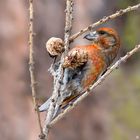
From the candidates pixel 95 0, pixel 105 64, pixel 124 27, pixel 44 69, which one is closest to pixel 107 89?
pixel 124 27

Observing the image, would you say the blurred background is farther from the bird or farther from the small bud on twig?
the small bud on twig

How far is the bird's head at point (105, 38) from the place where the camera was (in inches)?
67.1

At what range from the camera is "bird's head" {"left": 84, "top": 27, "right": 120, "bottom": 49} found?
67.1 inches

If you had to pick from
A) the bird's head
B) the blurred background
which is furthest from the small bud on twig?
the blurred background

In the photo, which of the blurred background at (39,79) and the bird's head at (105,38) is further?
the blurred background at (39,79)

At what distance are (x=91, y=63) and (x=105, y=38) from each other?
0.23 feet

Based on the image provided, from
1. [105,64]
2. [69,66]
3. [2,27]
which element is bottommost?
[2,27]

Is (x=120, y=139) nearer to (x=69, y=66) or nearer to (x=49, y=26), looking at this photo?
(x=49, y=26)

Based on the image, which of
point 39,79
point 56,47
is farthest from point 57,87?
point 39,79

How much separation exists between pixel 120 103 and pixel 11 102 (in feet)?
5.27

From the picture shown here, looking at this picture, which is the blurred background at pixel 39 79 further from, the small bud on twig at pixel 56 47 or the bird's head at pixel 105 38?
the small bud on twig at pixel 56 47

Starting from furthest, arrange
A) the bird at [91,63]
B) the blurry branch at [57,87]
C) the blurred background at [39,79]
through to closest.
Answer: the blurred background at [39,79], the bird at [91,63], the blurry branch at [57,87]

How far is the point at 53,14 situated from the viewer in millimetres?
4668

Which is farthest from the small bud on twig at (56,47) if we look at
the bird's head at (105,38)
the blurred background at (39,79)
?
the blurred background at (39,79)
